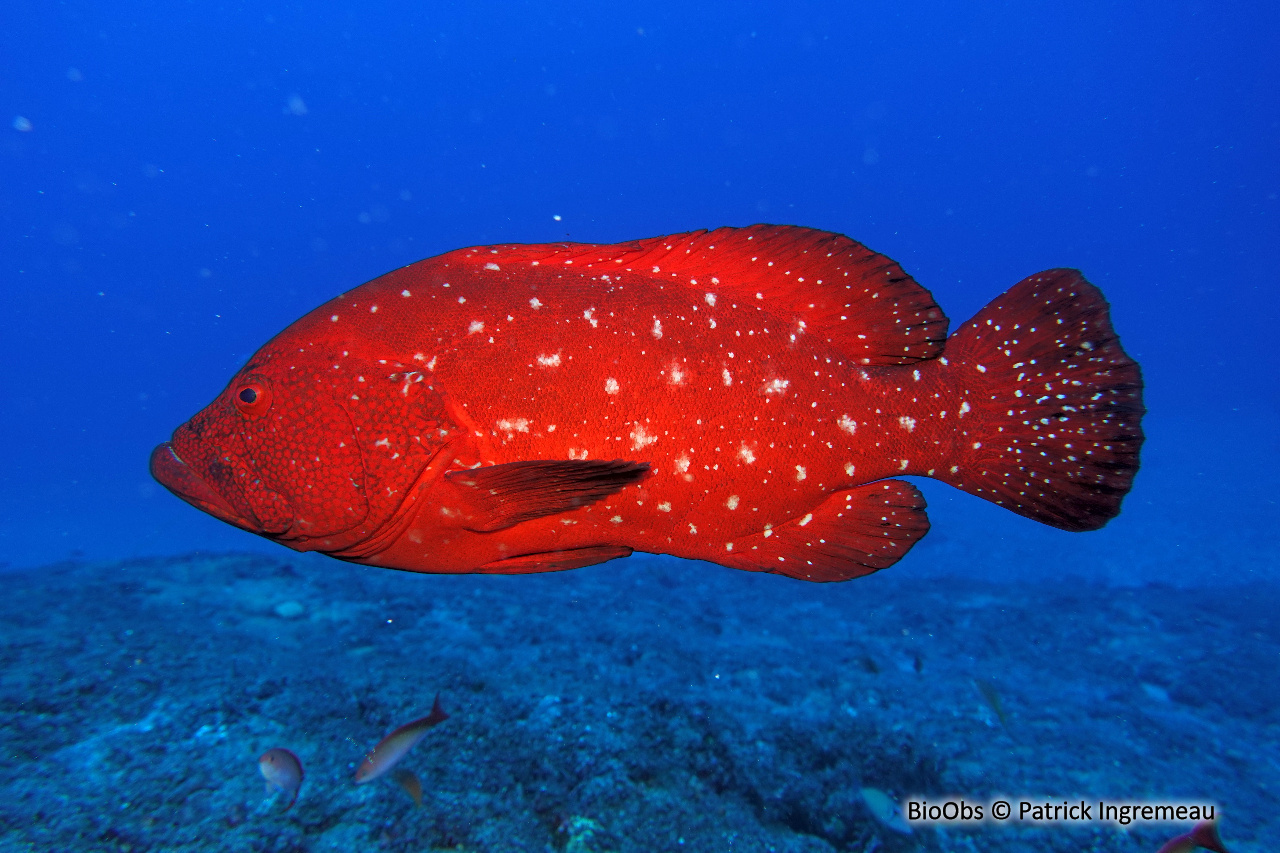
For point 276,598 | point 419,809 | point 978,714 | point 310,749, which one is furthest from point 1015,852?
point 276,598

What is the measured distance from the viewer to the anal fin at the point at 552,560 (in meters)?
1.97

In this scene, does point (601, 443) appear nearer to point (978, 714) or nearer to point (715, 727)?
point (715, 727)

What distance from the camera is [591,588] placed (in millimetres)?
9602

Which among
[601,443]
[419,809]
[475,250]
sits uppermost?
[475,250]

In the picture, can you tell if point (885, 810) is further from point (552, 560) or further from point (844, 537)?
point (552, 560)

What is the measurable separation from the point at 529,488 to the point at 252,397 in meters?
1.03

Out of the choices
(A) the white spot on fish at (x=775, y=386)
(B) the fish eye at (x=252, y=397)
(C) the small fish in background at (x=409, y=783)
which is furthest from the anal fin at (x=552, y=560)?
(C) the small fish in background at (x=409, y=783)

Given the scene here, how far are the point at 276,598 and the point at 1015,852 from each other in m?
8.66

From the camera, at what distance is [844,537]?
86.2 inches

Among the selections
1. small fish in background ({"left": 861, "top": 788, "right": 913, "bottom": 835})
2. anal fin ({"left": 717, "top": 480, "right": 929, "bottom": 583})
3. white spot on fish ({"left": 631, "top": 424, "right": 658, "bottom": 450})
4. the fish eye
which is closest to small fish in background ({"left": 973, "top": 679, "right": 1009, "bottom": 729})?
small fish in background ({"left": 861, "top": 788, "right": 913, "bottom": 835})

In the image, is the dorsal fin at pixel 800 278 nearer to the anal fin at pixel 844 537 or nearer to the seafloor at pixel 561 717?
the anal fin at pixel 844 537

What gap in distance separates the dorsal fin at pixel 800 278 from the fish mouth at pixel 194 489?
1263 mm

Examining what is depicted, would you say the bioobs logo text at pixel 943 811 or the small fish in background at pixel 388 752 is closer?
the small fish in background at pixel 388 752

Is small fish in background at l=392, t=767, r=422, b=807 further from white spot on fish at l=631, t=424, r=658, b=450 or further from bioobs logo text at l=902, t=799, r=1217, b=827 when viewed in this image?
bioobs logo text at l=902, t=799, r=1217, b=827
